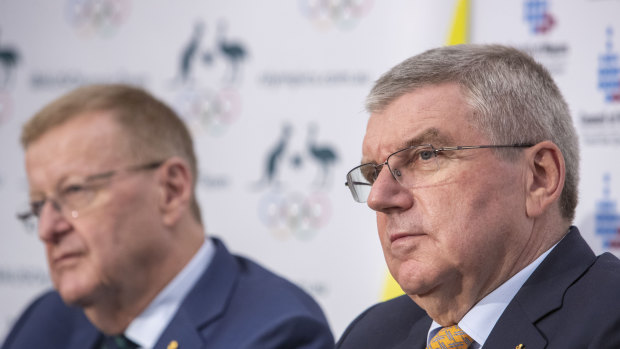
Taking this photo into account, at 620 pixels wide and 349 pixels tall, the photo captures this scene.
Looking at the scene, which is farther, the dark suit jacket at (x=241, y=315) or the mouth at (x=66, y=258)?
the mouth at (x=66, y=258)

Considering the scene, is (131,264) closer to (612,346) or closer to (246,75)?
(246,75)

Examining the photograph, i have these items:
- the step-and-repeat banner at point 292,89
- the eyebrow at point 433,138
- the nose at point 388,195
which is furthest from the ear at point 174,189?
the eyebrow at point 433,138

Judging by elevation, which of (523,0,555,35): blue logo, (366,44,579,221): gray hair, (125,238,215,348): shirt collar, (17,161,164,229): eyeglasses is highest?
(523,0,555,35): blue logo

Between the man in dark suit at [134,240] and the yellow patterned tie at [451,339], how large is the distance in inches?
26.9

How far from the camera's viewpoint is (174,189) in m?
2.92

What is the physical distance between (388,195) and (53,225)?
1402mm

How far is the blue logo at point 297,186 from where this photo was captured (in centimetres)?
347

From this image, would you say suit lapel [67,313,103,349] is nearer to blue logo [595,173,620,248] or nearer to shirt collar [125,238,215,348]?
shirt collar [125,238,215,348]

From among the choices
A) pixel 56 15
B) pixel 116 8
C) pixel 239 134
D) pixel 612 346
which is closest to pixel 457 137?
pixel 612 346

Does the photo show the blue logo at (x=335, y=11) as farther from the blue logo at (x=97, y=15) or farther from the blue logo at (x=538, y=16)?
the blue logo at (x=97, y=15)

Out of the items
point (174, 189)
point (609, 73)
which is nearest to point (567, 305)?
point (609, 73)

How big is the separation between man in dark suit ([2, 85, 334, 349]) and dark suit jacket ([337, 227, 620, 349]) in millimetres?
905

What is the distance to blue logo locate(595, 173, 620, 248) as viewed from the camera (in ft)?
9.11

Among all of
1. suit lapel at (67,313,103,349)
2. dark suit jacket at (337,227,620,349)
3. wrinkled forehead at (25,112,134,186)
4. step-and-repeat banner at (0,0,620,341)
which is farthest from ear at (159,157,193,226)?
dark suit jacket at (337,227,620,349)
